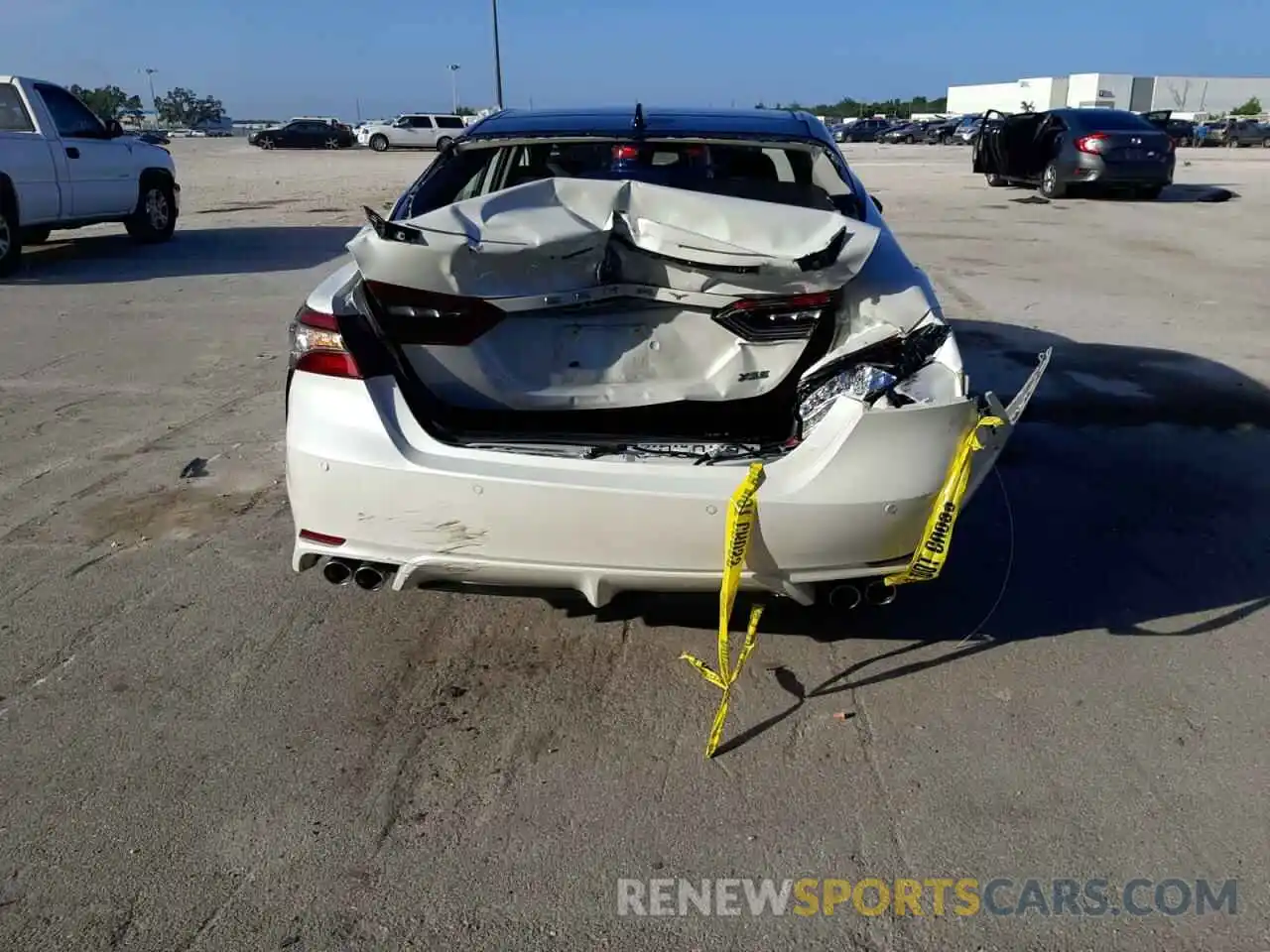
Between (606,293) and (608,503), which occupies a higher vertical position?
(606,293)

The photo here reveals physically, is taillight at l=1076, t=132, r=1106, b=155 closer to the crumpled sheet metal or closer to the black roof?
the black roof

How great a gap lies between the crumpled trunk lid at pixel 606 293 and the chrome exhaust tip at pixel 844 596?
0.76 meters

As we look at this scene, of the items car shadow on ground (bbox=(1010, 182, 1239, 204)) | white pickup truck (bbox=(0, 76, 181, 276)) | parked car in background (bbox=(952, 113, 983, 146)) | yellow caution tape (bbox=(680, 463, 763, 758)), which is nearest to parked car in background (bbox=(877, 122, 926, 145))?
parked car in background (bbox=(952, 113, 983, 146))

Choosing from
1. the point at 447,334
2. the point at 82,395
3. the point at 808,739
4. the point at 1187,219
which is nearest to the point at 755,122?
the point at 447,334

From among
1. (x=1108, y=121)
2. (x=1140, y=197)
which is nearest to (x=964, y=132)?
(x=1140, y=197)

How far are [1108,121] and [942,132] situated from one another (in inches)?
1848

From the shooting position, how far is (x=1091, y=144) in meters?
19.2

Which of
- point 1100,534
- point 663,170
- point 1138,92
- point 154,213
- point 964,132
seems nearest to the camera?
point 663,170

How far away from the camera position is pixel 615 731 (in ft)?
10.7

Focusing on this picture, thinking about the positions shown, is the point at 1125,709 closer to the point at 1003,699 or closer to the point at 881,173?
the point at 1003,699

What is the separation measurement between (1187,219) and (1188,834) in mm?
16494

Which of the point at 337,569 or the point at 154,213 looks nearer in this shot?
the point at 337,569

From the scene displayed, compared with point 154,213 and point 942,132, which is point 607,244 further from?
point 942,132

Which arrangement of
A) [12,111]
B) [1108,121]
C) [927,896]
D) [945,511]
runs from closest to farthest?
[927,896] < [945,511] < [12,111] < [1108,121]
